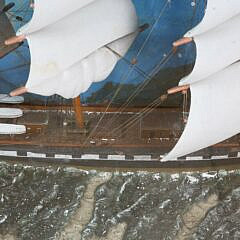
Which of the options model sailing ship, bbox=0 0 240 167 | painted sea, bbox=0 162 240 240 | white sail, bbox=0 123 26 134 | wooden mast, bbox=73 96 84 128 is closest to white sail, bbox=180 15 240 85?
model sailing ship, bbox=0 0 240 167

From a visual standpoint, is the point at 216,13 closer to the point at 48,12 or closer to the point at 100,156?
the point at 48,12

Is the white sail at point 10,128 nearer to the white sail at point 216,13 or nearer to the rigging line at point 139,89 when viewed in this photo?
the rigging line at point 139,89

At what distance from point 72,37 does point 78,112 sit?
2.27ft

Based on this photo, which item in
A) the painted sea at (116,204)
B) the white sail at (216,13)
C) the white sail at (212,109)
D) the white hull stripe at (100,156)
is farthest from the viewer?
the white hull stripe at (100,156)

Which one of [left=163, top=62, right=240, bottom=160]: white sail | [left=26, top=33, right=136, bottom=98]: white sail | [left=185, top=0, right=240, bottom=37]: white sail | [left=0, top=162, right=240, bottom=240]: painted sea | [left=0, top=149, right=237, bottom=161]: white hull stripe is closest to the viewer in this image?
[left=185, top=0, right=240, bottom=37]: white sail

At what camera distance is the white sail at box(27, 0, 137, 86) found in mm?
3006

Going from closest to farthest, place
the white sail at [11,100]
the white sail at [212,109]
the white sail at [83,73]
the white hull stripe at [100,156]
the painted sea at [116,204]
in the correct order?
the white sail at [212,109] < the white sail at [83,73] < the painted sea at [116,204] < the white hull stripe at [100,156] < the white sail at [11,100]

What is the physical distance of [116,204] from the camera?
3.60m

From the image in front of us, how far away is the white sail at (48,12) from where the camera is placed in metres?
2.95

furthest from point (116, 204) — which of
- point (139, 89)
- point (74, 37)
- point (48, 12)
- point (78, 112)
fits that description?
point (48, 12)

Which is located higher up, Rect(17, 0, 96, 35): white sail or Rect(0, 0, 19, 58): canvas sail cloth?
Rect(0, 0, 19, 58): canvas sail cloth

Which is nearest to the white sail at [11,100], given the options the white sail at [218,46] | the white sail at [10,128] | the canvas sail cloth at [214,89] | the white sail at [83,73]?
the white sail at [10,128]

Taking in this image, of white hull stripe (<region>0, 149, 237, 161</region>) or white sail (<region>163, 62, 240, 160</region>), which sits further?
white hull stripe (<region>0, 149, 237, 161</region>)

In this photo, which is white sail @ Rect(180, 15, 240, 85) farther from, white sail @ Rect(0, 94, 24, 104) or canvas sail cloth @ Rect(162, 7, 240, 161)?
white sail @ Rect(0, 94, 24, 104)
